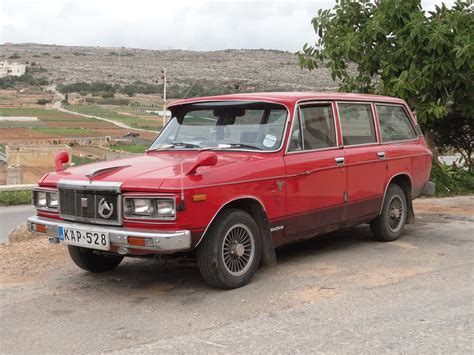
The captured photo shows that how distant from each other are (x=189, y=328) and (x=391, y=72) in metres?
9.55

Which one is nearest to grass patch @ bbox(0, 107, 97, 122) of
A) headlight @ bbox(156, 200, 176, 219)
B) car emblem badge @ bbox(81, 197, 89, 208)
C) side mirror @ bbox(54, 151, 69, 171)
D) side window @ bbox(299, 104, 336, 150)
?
side mirror @ bbox(54, 151, 69, 171)

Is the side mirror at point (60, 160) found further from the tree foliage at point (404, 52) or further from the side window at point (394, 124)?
the tree foliage at point (404, 52)

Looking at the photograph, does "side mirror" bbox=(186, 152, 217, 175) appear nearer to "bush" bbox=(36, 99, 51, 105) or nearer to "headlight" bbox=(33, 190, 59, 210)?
"headlight" bbox=(33, 190, 59, 210)

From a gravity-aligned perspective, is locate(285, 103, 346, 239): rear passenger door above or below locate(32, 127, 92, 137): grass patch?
above

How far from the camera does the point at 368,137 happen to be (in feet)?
25.1

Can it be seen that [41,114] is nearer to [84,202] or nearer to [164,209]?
[84,202]

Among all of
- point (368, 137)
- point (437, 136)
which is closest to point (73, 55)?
point (437, 136)

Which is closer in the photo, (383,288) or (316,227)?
(383,288)

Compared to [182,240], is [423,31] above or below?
above

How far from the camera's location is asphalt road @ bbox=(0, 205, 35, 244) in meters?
14.9

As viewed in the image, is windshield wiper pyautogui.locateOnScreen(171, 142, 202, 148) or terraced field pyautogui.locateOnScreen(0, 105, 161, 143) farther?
terraced field pyautogui.locateOnScreen(0, 105, 161, 143)

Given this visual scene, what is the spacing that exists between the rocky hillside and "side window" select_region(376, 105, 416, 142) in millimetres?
46480

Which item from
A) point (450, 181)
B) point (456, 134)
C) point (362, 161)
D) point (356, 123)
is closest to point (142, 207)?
point (362, 161)

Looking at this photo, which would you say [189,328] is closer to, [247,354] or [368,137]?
[247,354]
